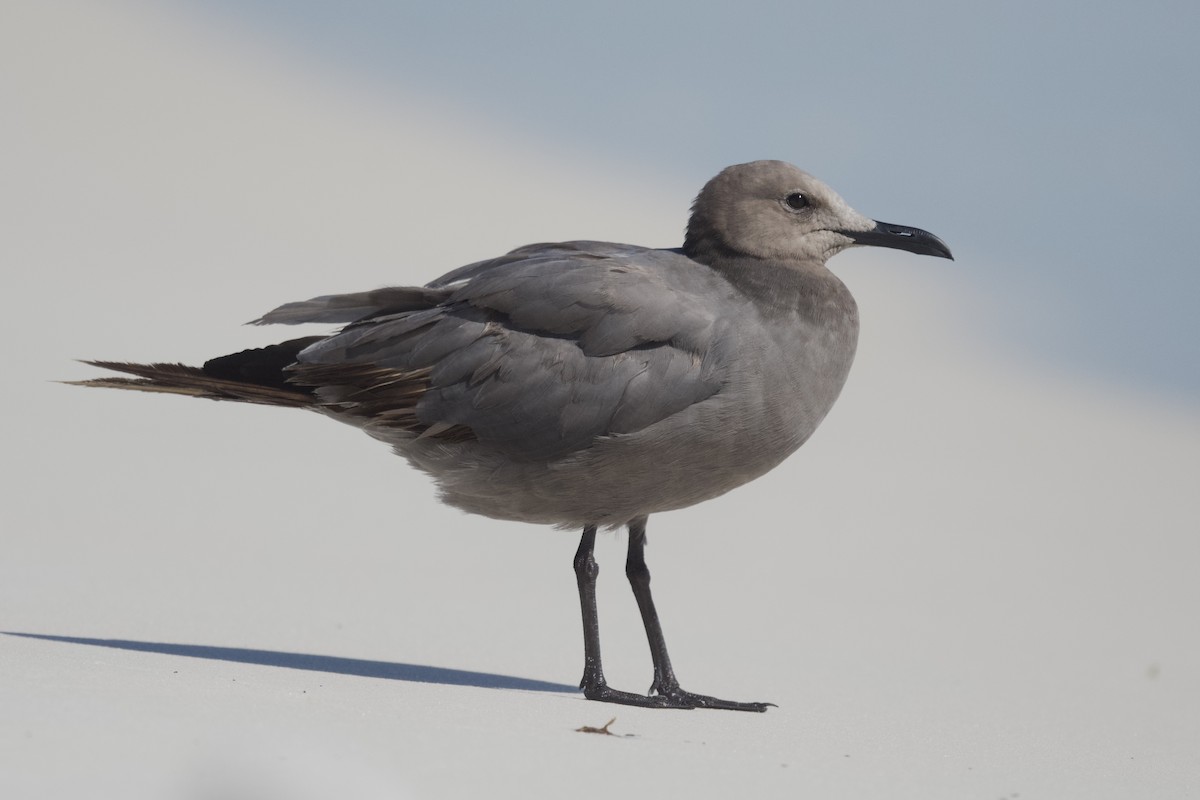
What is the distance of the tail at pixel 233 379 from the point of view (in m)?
6.30

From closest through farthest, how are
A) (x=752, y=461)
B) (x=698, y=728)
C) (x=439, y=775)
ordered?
(x=439, y=775)
(x=698, y=728)
(x=752, y=461)

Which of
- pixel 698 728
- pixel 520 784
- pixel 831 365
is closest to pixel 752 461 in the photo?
pixel 831 365

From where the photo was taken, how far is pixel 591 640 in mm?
6258

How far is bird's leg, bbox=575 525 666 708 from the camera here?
616 cm

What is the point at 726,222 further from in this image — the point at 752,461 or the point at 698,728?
the point at 698,728

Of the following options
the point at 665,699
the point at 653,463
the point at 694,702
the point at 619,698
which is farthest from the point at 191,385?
the point at 694,702

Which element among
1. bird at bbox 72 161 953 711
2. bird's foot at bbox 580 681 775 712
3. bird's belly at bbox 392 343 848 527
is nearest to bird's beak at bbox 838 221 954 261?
bird at bbox 72 161 953 711

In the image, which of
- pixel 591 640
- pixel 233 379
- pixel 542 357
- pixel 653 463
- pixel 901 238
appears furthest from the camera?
pixel 901 238

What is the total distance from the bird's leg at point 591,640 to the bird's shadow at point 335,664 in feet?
0.86

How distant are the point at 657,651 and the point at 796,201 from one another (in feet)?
6.44

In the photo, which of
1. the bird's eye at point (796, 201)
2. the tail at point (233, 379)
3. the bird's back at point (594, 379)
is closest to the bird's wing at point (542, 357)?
the bird's back at point (594, 379)

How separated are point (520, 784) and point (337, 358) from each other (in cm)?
256

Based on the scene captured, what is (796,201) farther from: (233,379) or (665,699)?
(233,379)

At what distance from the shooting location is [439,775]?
4.27m
